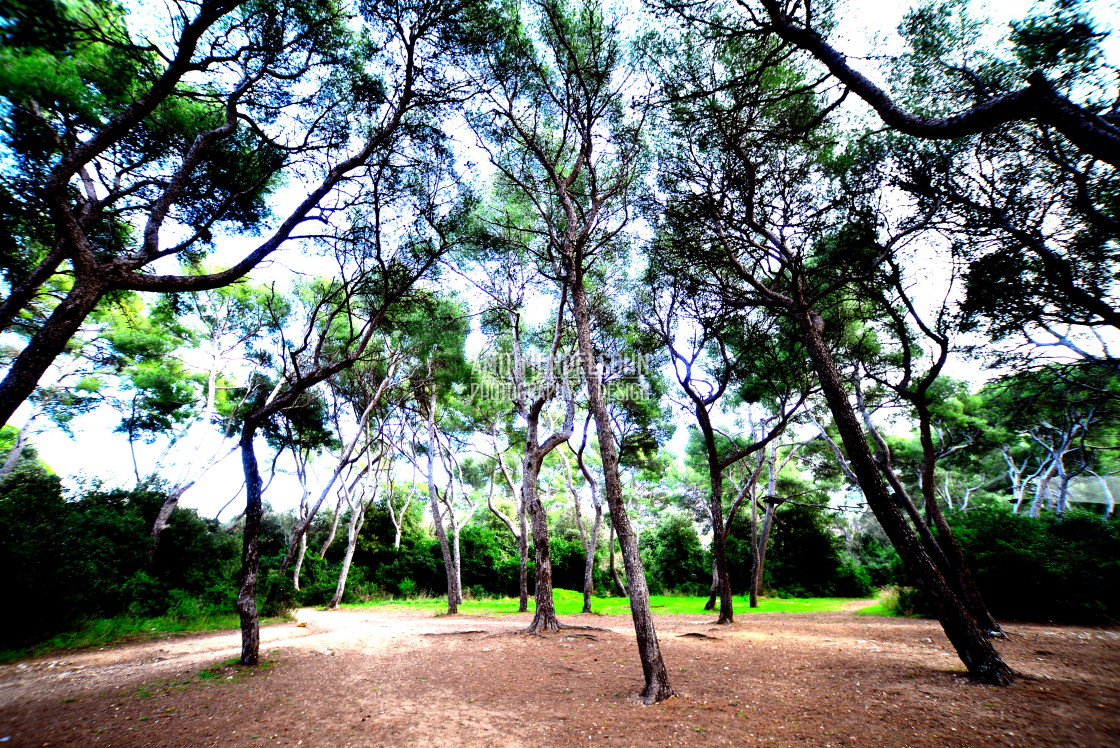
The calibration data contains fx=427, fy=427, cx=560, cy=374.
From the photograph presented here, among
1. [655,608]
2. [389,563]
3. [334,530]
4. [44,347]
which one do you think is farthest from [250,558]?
[389,563]

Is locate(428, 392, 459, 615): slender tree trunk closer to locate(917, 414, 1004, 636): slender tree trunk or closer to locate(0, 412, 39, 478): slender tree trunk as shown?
locate(0, 412, 39, 478): slender tree trunk

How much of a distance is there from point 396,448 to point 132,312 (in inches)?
387

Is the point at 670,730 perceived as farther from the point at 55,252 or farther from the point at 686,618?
the point at 686,618

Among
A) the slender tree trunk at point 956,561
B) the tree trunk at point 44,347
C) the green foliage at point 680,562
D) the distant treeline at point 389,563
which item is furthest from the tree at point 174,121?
the green foliage at point 680,562

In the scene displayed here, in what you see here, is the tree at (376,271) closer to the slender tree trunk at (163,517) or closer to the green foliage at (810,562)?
the slender tree trunk at (163,517)

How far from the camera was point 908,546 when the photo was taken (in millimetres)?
5254

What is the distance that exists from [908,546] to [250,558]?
9183 mm

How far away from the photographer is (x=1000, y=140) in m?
6.93

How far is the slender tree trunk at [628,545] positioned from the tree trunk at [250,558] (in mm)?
5434

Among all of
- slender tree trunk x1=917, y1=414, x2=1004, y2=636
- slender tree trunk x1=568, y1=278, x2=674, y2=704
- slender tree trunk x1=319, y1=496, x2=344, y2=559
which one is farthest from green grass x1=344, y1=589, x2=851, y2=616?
slender tree trunk x1=568, y1=278, x2=674, y2=704

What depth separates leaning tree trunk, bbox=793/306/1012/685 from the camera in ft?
15.3

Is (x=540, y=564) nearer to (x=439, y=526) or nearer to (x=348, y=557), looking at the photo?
(x=439, y=526)

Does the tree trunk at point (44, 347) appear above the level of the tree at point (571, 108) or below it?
below

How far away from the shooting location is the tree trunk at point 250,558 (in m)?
6.38
